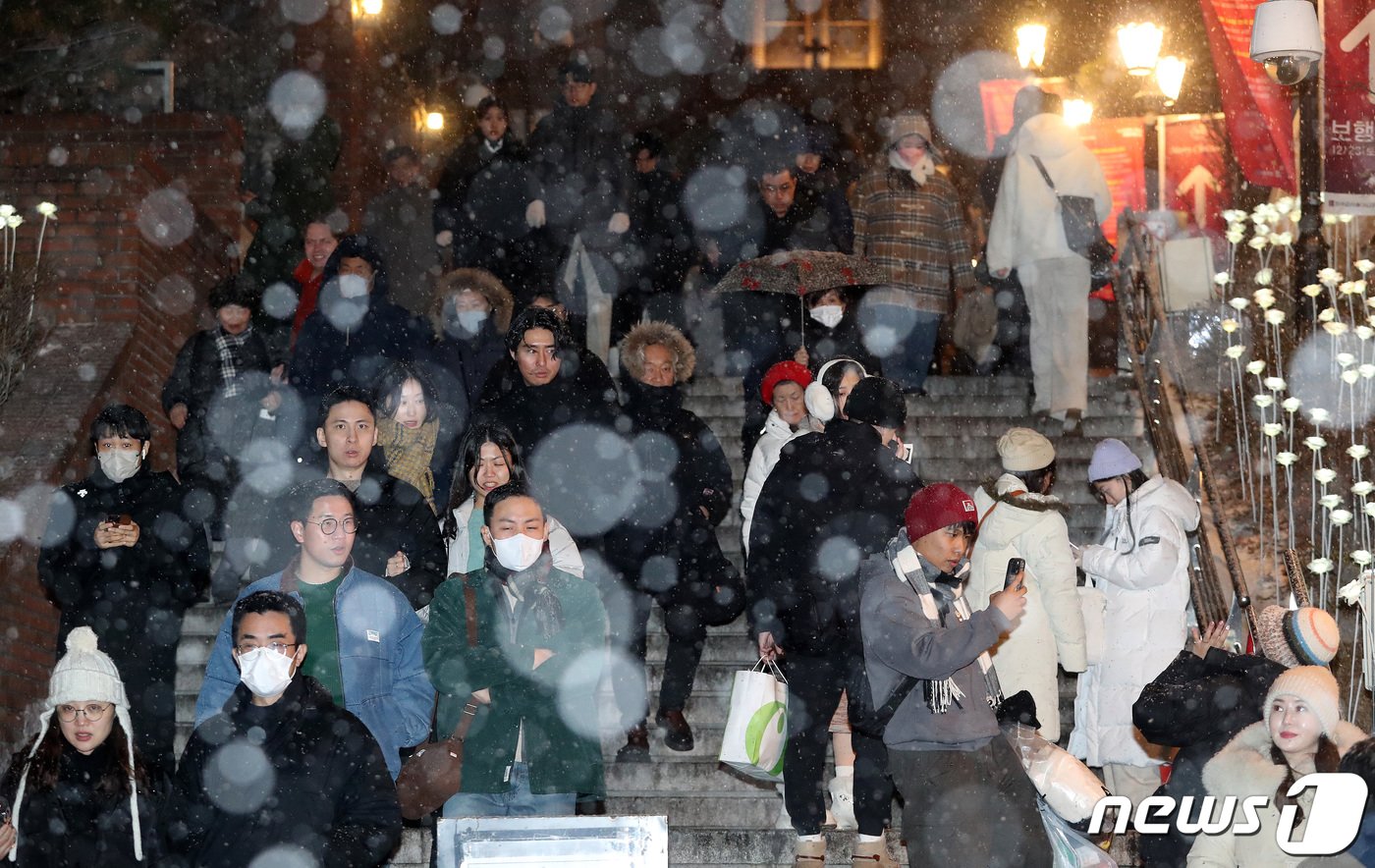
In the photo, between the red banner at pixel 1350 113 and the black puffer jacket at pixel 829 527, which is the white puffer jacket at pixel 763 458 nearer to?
the black puffer jacket at pixel 829 527

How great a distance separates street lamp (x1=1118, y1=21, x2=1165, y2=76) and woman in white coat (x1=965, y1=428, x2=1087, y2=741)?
1031cm

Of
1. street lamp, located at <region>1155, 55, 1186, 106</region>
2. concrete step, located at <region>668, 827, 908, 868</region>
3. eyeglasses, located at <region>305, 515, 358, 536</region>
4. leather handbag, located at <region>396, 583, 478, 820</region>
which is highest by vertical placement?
street lamp, located at <region>1155, 55, 1186, 106</region>

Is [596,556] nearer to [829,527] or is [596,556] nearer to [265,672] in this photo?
[829,527]

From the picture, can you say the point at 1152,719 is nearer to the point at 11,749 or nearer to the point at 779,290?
the point at 779,290

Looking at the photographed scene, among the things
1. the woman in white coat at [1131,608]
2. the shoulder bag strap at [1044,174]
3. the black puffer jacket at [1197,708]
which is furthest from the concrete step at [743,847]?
the shoulder bag strap at [1044,174]

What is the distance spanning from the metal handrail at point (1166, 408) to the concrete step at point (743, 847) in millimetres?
2040

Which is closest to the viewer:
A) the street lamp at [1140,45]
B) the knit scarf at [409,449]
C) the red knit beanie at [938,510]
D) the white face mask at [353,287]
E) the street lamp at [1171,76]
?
the red knit beanie at [938,510]

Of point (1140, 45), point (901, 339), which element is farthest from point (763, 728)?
point (1140, 45)

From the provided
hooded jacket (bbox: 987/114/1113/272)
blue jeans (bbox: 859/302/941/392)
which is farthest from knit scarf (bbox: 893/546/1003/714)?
hooded jacket (bbox: 987/114/1113/272)

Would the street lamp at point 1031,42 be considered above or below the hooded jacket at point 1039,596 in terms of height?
above

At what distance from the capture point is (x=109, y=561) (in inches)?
317

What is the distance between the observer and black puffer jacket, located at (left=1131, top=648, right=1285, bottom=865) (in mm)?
6094

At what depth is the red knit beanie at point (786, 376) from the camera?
8.97 meters

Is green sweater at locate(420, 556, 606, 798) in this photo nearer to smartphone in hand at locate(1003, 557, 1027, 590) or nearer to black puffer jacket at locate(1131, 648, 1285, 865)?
smartphone in hand at locate(1003, 557, 1027, 590)
